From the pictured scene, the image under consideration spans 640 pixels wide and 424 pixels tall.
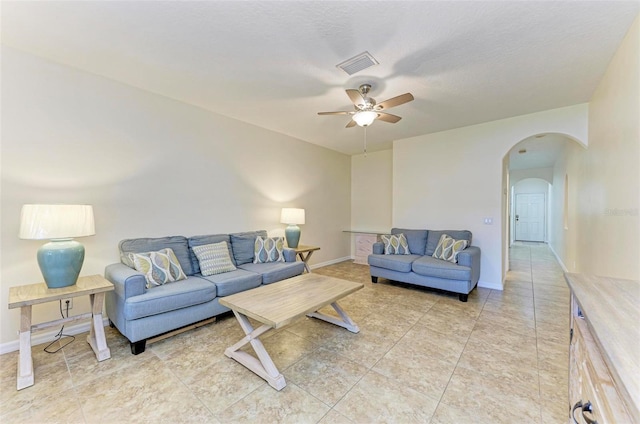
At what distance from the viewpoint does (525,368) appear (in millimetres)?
2025

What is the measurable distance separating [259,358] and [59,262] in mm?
1838

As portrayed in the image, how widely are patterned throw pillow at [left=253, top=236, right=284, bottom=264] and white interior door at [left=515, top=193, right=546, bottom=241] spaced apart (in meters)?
10.6

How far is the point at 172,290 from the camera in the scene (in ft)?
8.08

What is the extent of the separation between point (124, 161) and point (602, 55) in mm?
4808

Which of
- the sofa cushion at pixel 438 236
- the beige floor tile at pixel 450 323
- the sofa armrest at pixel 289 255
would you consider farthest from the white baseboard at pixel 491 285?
the sofa armrest at pixel 289 255

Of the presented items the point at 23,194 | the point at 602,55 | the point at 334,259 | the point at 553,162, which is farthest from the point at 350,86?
the point at 553,162

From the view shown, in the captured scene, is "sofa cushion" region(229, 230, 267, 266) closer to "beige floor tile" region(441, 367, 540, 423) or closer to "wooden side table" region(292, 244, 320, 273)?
"wooden side table" region(292, 244, 320, 273)

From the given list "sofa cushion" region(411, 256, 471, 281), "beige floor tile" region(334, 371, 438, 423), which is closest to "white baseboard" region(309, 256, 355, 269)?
"sofa cushion" region(411, 256, 471, 281)

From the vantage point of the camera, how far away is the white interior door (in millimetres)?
9681

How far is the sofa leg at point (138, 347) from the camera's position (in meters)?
2.22

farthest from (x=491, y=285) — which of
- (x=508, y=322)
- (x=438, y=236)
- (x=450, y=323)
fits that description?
(x=450, y=323)

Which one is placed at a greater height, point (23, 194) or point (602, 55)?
point (602, 55)

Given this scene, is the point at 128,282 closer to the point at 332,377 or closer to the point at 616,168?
the point at 332,377

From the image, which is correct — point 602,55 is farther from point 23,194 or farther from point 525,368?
point 23,194
